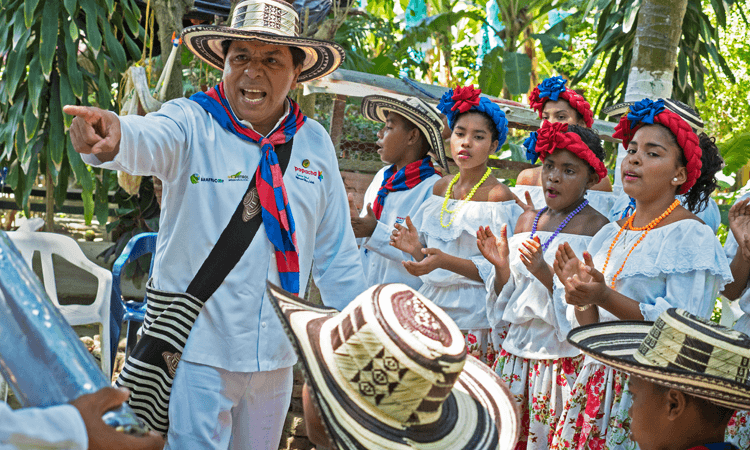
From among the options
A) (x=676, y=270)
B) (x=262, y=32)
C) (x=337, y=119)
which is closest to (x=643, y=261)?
(x=676, y=270)

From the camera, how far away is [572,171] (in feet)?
11.3

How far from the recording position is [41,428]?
1.04 metres

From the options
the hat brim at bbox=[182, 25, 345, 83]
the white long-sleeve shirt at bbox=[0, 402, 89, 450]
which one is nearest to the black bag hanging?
the hat brim at bbox=[182, 25, 345, 83]

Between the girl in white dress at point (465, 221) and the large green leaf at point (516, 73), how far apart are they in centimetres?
571

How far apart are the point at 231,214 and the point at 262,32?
2.23 ft

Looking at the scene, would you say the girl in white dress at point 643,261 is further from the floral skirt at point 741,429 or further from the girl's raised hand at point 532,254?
the floral skirt at point 741,429

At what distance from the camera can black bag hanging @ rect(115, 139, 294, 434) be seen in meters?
2.51

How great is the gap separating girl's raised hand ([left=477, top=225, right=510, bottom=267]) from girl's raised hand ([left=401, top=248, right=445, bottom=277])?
0.86ft

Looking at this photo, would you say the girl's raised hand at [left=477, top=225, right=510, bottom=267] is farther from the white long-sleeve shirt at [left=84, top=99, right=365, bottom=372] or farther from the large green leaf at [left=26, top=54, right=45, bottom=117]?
the large green leaf at [left=26, top=54, right=45, bottom=117]

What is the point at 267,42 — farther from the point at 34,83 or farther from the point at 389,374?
the point at 34,83

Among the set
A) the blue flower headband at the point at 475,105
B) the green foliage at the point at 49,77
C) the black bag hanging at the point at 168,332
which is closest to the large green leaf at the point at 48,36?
the green foliage at the point at 49,77

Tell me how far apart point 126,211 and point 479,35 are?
1109cm

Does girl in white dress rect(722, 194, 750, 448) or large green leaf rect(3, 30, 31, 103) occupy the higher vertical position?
large green leaf rect(3, 30, 31, 103)

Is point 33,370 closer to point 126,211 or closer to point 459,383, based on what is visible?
point 459,383
